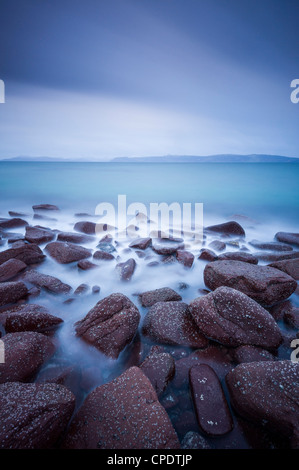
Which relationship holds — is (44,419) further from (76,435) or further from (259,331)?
(259,331)

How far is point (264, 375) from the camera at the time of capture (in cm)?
172

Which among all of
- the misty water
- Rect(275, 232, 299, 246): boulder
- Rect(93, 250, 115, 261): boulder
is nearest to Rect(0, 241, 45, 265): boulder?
the misty water

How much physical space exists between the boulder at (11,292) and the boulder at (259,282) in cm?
280

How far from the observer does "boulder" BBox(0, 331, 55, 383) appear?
72.4 inches

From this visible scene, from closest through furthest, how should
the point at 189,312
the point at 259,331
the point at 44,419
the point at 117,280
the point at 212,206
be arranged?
the point at 44,419
the point at 259,331
the point at 189,312
the point at 117,280
the point at 212,206

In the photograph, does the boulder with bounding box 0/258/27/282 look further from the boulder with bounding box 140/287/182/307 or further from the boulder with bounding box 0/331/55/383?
the boulder with bounding box 140/287/182/307

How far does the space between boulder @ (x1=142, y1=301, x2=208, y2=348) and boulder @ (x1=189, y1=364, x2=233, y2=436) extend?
0.34 meters

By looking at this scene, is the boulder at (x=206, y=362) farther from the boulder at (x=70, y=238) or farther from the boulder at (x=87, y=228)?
the boulder at (x=87, y=228)

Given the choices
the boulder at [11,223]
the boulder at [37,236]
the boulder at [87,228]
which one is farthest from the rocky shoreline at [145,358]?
the boulder at [11,223]

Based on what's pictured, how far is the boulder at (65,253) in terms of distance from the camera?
4059 mm

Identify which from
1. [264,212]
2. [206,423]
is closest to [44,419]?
[206,423]

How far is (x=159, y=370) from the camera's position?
1.93 m

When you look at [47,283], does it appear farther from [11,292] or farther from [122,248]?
[122,248]
